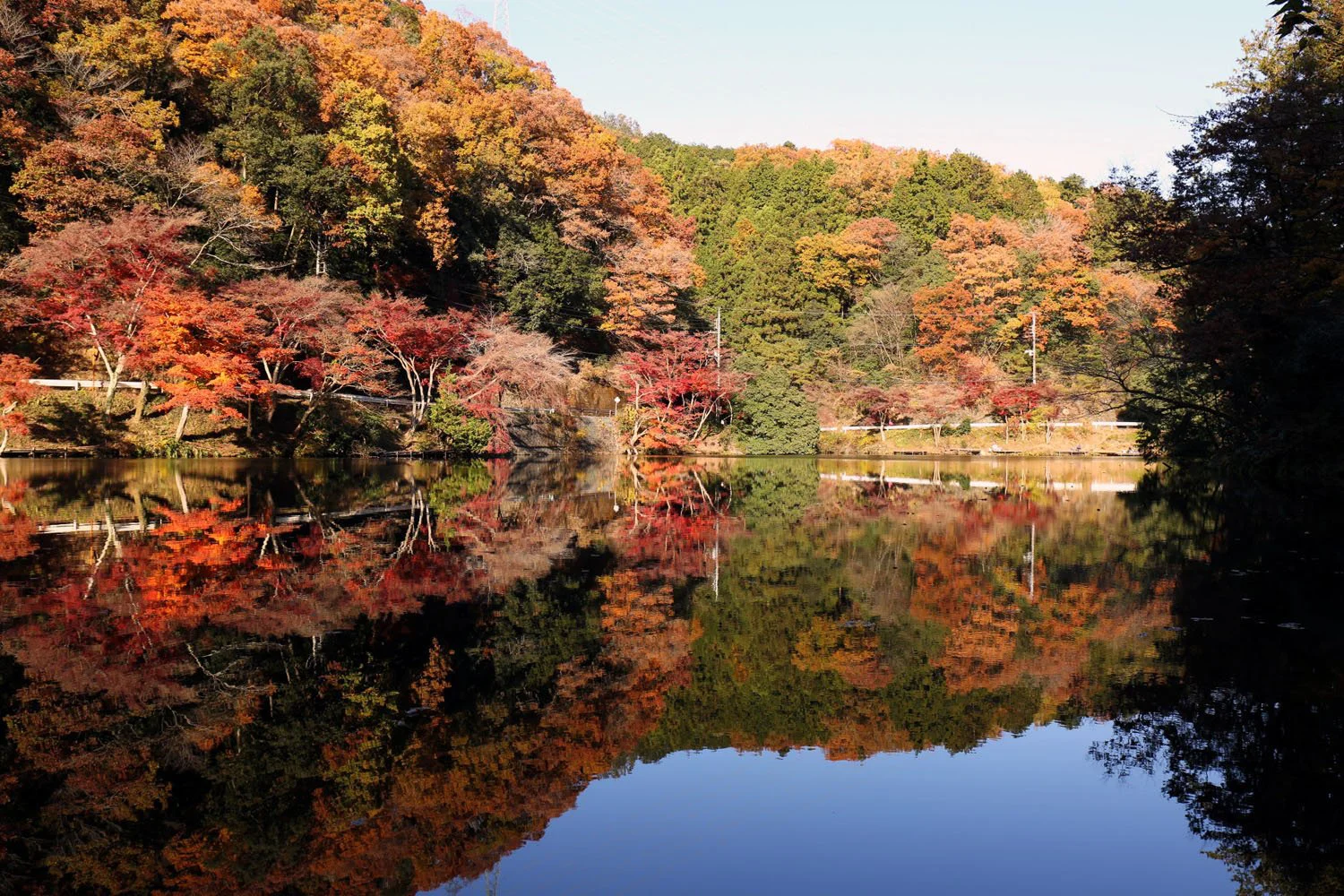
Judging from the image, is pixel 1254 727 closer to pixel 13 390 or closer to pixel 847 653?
pixel 847 653

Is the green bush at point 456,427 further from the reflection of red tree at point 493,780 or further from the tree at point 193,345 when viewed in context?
the reflection of red tree at point 493,780

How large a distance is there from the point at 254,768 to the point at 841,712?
8.65 ft

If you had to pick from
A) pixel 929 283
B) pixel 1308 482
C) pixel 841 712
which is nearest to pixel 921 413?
pixel 929 283

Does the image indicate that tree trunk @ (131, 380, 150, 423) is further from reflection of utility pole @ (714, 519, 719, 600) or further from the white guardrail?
reflection of utility pole @ (714, 519, 719, 600)

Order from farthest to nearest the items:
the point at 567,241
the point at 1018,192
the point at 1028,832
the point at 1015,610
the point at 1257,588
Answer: the point at 1018,192
the point at 567,241
the point at 1257,588
the point at 1015,610
the point at 1028,832

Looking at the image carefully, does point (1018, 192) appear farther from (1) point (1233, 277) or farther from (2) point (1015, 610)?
(2) point (1015, 610)

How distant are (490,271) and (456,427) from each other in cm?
821

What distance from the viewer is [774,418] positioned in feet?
103

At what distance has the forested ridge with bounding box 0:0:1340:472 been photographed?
14.5 m

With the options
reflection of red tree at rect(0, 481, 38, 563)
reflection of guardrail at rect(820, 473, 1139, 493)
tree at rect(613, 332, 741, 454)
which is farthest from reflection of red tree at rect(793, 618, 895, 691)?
tree at rect(613, 332, 741, 454)

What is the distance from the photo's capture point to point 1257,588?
712 centimetres

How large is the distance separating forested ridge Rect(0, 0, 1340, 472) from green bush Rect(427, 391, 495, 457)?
0.29 feet

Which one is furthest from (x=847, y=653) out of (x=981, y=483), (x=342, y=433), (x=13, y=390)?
(x=342, y=433)

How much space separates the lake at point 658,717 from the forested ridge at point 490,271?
14.4ft
